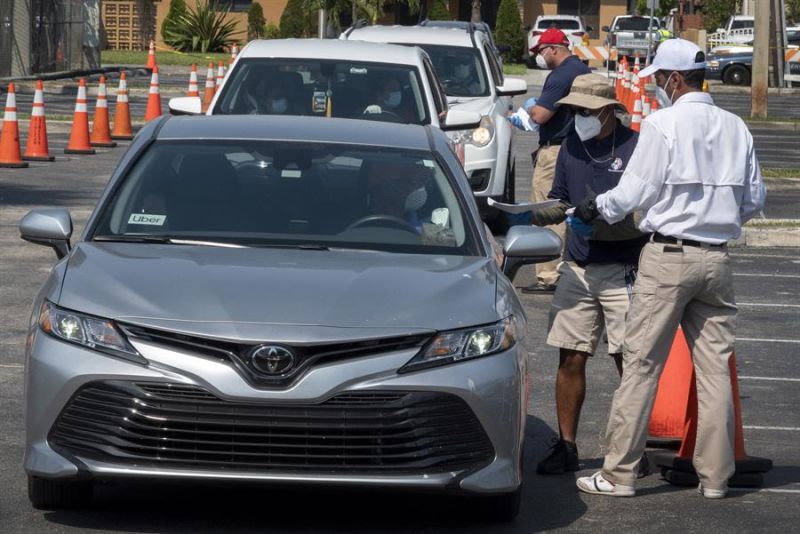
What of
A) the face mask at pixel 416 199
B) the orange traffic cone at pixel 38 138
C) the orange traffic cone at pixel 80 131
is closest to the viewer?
the face mask at pixel 416 199

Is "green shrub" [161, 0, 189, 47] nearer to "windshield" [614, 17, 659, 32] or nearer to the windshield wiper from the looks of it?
"windshield" [614, 17, 659, 32]

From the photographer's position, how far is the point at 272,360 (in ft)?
18.5

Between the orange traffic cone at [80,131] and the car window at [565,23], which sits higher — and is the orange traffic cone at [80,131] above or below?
below

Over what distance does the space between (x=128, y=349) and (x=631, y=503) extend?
2.28m

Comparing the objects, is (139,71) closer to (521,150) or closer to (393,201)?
(521,150)

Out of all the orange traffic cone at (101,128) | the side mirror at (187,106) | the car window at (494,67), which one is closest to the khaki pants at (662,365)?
the side mirror at (187,106)

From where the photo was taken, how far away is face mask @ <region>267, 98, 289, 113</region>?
1267cm

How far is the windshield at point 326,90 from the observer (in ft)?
41.6

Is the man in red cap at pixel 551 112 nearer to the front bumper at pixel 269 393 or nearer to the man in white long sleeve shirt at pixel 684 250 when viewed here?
the man in white long sleeve shirt at pixel 684 250

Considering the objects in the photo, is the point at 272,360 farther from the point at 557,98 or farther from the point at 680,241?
the point at 557,98

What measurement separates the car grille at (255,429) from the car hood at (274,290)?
0.24m

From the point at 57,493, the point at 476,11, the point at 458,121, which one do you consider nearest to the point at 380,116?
the point at 458,121

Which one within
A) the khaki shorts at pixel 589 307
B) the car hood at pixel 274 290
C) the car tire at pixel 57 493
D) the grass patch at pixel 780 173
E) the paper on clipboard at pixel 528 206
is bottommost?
the grass patch at pixel 780 173

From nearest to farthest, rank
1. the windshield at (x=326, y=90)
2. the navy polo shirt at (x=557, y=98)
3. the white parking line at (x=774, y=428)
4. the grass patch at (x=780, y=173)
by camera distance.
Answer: the white parking line at (x=774, y=428) → the navy polo shirt at (x=557, y=98) → the windshield at (x=326, y=90) → the grass patch at (x=780, y=173)
